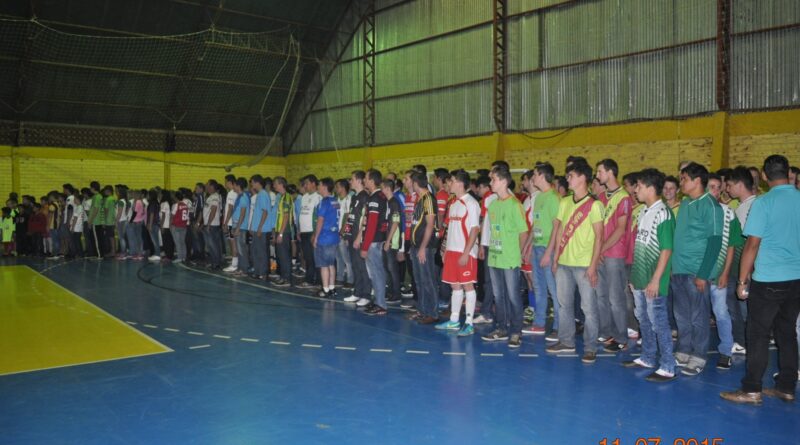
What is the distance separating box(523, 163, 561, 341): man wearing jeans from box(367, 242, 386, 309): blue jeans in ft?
7.29

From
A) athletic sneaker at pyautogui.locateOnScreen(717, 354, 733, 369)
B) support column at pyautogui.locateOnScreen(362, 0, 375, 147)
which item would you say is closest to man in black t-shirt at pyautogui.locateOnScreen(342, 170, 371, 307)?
athletic sneaker at pyautogui.locateOnScreen(717, 354, 733, 369)

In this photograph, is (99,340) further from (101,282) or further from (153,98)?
(153,98)

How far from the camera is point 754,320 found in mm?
4758

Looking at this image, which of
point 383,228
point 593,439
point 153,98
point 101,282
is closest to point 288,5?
point 153,98

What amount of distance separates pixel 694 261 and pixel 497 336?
7.84 ft

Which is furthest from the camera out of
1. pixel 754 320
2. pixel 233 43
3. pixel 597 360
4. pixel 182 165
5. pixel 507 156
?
pixel 182 165

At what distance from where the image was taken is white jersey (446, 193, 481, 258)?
708 cm

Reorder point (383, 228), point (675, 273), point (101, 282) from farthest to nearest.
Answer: point (101, 282), point (383, 228), point (675, 273)

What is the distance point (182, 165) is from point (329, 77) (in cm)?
716

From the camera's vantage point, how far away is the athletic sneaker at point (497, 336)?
690 centimetres

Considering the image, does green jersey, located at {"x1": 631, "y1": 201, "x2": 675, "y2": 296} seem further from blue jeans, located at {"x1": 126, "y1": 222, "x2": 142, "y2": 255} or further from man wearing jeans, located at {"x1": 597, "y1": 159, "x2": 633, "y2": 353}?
blue jeans, located at {"x1": 126, "y1": 222, "x2": 142, "y2": 255}

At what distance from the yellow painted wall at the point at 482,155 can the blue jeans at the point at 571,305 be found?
964 centimetres

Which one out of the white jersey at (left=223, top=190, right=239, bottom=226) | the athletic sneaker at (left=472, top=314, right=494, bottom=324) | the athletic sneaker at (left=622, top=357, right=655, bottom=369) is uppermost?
the white jersey at (left=223, top=190, right=239, bottom=226)

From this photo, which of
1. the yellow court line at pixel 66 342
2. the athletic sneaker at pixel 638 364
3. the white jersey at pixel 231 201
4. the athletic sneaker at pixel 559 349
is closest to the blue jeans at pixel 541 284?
the athletic sneaker at pixel 559 349
